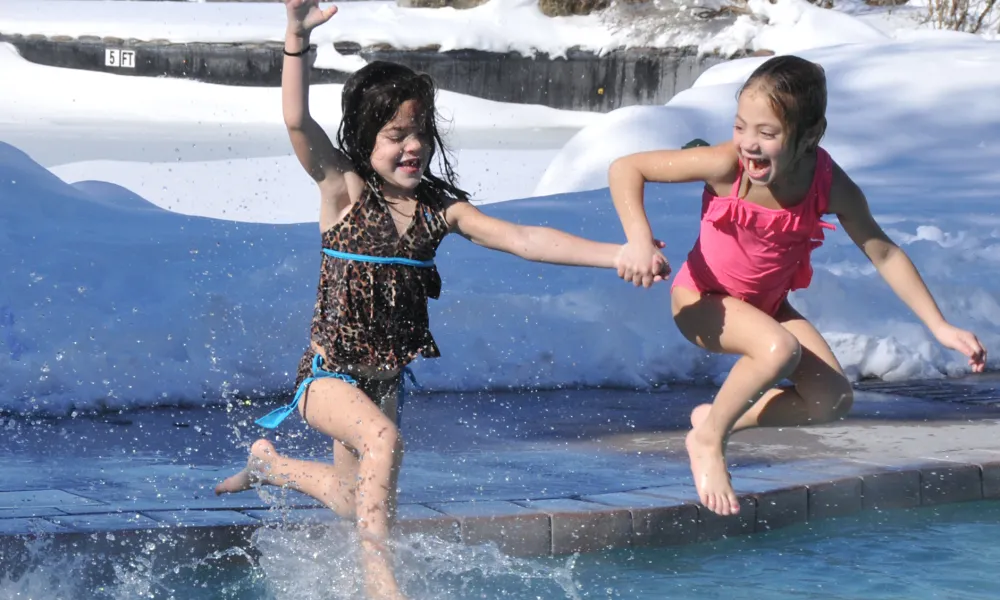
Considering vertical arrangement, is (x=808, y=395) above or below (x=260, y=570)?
above

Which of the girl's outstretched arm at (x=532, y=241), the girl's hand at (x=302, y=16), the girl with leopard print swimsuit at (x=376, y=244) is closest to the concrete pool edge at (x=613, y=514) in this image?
the girl with leopard print swimsuit at (x=376, y=244)

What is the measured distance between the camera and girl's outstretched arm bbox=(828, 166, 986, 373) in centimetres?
399

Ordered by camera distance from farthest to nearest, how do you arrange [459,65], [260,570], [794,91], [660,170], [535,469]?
[459,65] → [535,469] → [260,570] → [660,170] → [794,91]

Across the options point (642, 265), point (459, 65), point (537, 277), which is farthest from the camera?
point (459, 65)

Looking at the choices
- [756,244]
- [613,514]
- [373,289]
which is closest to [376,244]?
[373,289]

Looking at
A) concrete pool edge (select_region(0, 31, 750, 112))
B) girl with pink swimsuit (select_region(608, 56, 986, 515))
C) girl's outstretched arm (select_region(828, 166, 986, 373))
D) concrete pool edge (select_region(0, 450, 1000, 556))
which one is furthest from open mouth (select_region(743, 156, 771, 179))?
concrete pool edge (select_region(0, 31, 750, 112))

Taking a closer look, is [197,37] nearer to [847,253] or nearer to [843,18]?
[843,18]

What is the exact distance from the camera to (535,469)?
5391 mm

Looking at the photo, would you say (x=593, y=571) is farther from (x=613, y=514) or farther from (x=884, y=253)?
(x=884, y=253)

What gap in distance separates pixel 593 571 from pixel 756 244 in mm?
1150

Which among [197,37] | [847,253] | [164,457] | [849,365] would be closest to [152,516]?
[164,457]

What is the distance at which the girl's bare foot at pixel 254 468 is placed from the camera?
169 inches

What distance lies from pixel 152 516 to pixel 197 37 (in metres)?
24.2

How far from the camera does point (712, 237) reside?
4.09 m
